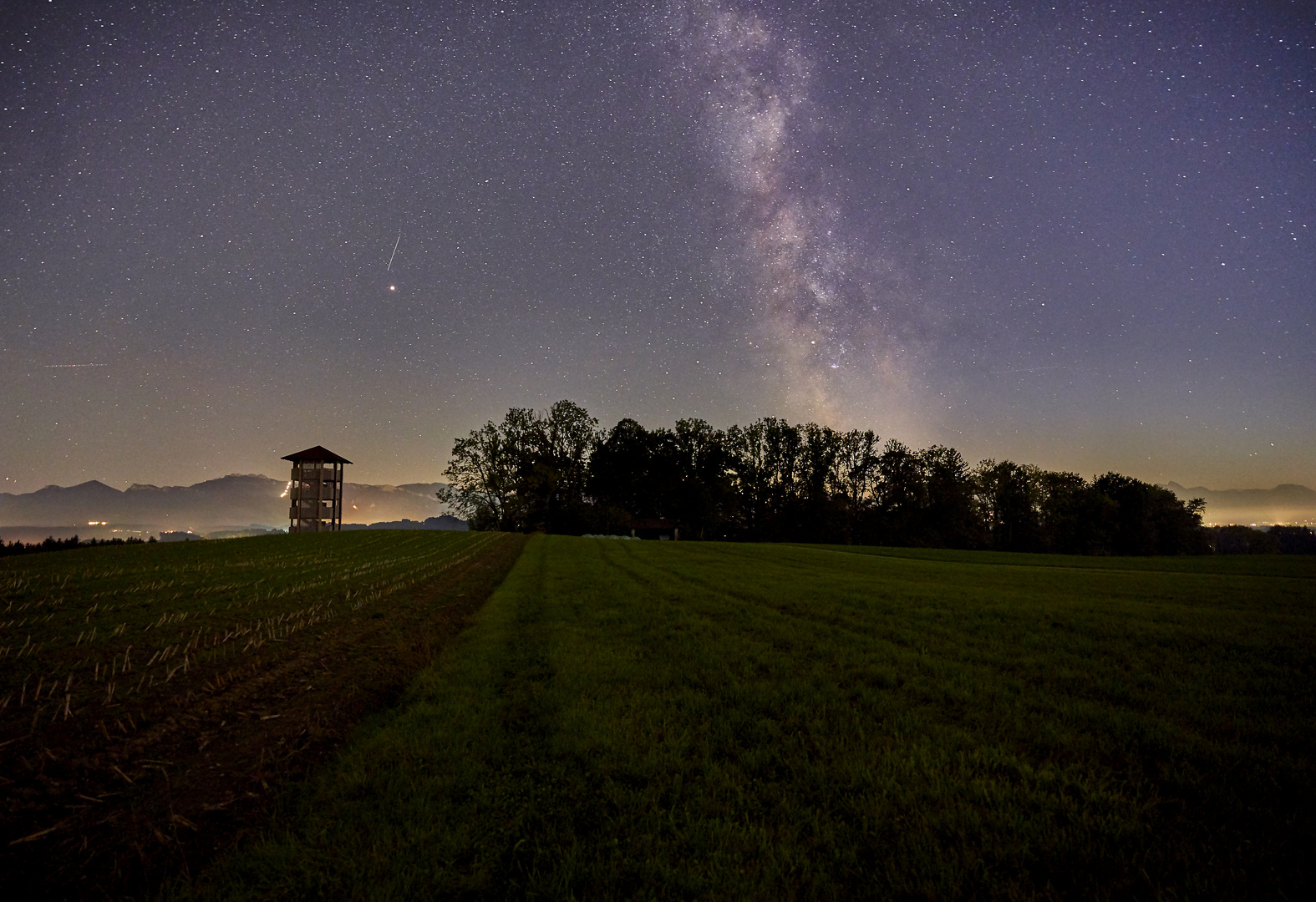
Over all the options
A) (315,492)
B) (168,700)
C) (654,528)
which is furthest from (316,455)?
(168,700)

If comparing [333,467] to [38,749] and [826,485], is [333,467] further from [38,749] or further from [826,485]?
[826,485]

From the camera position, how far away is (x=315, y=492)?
64.6 metres

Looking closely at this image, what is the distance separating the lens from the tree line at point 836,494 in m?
91.3

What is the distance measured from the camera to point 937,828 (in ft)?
12.5

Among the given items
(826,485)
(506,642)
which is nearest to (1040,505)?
(826,485)

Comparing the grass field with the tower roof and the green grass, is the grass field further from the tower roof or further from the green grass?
the tower roof

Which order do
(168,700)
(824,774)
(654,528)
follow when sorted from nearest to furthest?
(824,774), (168,700), (654,528)

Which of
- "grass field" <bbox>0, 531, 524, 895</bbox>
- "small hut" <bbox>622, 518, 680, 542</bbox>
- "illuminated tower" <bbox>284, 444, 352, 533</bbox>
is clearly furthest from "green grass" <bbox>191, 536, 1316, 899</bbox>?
"small hut" <bbox>622, 518, 680, 542</bbox>

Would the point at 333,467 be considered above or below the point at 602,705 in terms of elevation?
above

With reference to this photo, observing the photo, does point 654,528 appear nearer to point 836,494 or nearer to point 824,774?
point 836,494

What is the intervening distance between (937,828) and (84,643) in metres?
14.0

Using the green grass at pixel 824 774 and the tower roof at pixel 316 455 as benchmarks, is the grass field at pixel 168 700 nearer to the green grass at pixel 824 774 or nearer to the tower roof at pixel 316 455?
the green grass at pixel 824 774

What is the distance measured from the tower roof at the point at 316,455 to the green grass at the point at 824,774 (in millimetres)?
67221

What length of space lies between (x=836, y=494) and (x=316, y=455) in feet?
280
